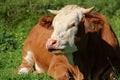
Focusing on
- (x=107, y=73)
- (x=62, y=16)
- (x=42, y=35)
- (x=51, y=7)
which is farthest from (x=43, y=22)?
(x=51, y=7)

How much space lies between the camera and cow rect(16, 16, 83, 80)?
761 centimetres

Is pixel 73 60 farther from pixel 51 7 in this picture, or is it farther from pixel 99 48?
pixel 51 7

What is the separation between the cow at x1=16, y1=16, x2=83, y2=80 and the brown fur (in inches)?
6.8

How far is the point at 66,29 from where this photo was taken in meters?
6.89

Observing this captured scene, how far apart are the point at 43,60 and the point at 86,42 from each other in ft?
6.49

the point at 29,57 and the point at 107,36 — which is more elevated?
the point at 107,36

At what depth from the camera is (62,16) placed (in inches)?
279

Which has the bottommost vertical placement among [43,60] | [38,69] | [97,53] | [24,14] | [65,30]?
[24,14]

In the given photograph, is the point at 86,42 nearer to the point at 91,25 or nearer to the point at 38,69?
the point at 91,25

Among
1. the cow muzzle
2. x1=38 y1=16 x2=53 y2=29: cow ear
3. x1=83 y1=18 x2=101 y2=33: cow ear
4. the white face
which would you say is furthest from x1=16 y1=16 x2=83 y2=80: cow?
the cow muzzle

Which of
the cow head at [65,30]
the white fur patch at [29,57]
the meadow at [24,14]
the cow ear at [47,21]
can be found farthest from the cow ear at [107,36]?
the meadow at [24,14]

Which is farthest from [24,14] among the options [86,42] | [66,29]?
[66,29]

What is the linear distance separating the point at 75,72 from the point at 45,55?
1.51 meters

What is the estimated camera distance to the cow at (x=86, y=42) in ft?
22.6
